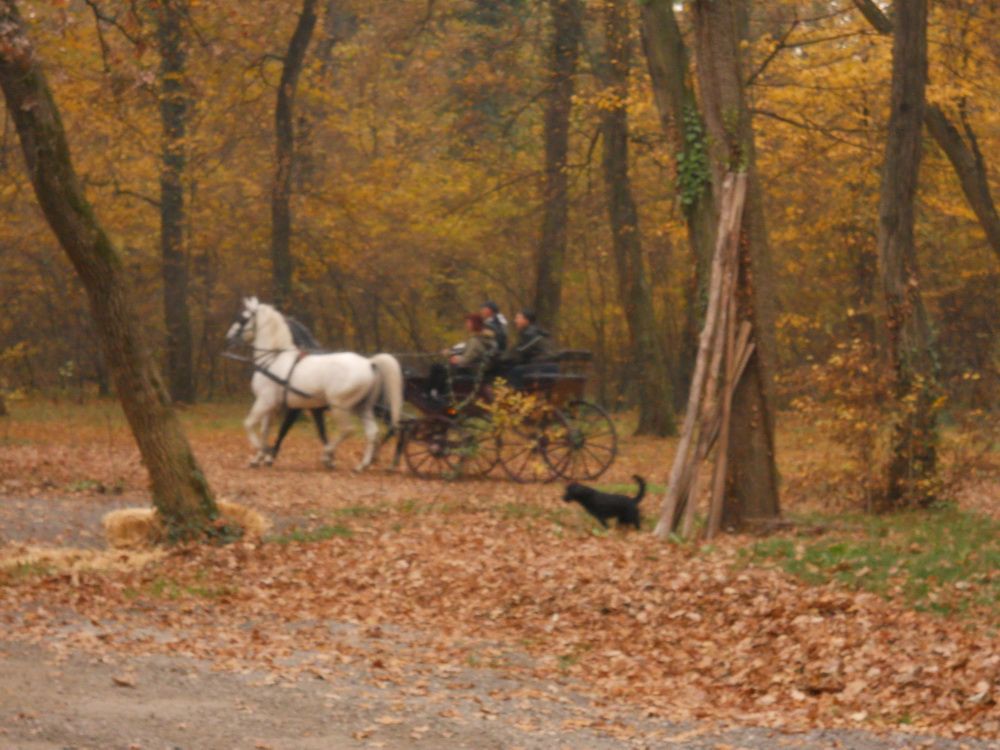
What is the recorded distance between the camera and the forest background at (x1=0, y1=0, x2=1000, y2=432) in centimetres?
2731

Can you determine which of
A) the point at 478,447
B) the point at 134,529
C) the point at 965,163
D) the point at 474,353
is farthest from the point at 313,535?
the point at 965,163

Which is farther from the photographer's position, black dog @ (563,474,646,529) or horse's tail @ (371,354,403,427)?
horse's tail @ (371,354,403,427)

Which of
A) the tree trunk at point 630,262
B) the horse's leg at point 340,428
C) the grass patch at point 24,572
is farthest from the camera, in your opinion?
the tree trunk at point 630,262

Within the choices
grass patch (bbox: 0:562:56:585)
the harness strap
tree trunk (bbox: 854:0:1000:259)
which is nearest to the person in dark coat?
the harness strap

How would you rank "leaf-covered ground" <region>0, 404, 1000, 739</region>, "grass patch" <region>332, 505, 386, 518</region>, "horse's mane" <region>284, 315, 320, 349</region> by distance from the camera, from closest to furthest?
"leaf-covered ground" <region>0, 404, 1000, 739</region> < "grass patch" <region>332, 505, 386, 518</region> < "horse's mane" <region>284, 315, 320, 349</region>

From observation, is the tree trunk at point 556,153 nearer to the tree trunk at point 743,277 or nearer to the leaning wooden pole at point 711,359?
the tree trunk at point 743,277

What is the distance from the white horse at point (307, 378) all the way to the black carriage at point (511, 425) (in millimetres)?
782

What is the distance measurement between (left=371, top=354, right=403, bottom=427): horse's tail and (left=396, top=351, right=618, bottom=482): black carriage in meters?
0.16

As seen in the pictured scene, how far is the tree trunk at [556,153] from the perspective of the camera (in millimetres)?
29094

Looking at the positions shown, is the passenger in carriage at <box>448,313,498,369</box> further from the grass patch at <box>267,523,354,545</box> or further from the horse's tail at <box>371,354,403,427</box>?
the grass patch at <box>267,523,354,545</box>

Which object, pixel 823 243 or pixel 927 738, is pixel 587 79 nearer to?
pixel 823 243

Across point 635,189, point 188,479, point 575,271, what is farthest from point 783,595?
point 575,271

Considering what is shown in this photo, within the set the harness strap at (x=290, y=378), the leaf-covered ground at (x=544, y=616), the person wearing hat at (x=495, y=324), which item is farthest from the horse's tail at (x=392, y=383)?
the leaf-covered ground at (x=544, y=616)

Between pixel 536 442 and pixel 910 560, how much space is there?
874cm
